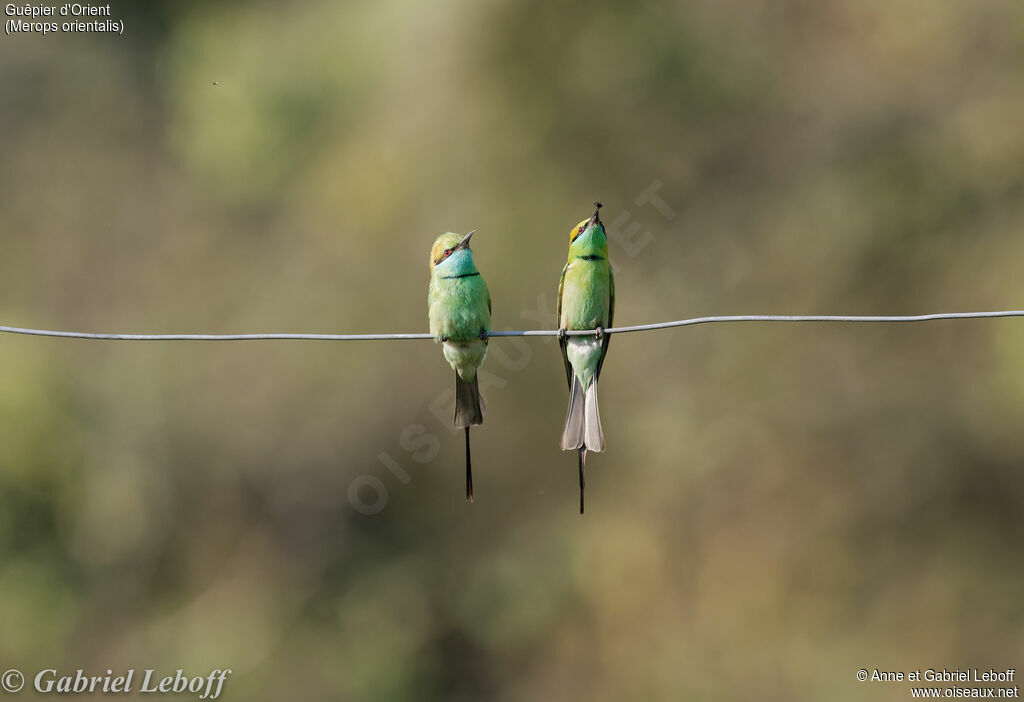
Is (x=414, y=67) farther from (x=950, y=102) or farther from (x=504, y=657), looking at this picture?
(x=504, y=657)

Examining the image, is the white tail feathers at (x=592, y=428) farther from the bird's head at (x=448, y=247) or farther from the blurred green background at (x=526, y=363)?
the blurred green background at (x=526, y=363)

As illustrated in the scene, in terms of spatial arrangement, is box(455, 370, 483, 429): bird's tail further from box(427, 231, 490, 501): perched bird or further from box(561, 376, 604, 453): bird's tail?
box(561, 376, 604, 453): bird's tail

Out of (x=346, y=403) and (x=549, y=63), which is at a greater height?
(x=549, y=63)

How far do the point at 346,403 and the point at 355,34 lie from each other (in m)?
4.05

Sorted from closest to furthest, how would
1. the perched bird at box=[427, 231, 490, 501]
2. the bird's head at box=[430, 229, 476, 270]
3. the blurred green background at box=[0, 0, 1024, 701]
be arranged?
the perched bird at box=[427, 231, 490, 501], the bird's head at box=[430, 229, 476, 270], the blurred green background at box=[0, 0, 1024, 701]

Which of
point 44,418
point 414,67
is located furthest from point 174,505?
point 414,67

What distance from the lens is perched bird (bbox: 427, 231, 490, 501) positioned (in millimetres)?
5219

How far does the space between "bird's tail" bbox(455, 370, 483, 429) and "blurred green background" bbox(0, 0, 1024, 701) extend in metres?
3.82

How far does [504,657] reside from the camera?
36.6 feet

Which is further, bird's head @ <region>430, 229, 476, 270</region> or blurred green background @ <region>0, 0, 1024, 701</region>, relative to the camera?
blurred green background @ <region>0, 0, 1024, 701</region>

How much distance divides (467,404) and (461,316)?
466mm

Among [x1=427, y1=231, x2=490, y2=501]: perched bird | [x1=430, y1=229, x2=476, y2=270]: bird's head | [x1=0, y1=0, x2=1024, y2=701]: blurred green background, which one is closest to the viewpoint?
[x1=427, y1=231, x2=490, y2=501]: perched bird

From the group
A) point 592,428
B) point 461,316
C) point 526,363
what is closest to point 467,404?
point 461,316

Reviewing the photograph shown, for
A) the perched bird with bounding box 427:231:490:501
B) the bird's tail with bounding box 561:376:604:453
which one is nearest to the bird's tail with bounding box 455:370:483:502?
the perched bird with bounding box 427:231:490:501
